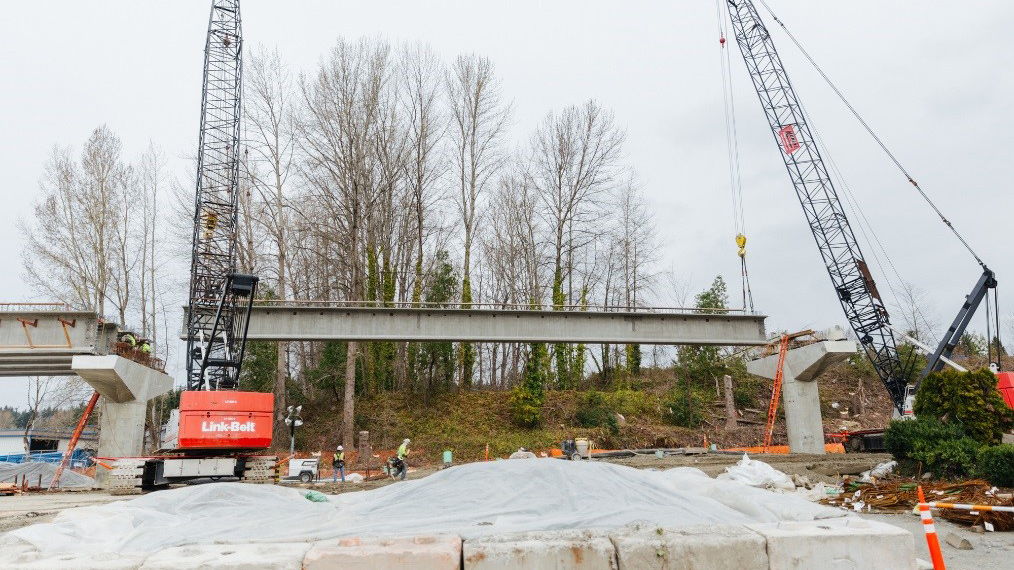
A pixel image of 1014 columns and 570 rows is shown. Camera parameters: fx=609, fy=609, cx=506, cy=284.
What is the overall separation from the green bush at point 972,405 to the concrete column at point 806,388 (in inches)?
348

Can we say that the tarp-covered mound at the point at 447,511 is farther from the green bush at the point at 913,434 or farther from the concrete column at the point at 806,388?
the concrete column at the point at 806,388

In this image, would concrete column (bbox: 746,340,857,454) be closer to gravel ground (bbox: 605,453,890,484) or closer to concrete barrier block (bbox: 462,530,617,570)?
gravel ground (bbox: 605,453,890,484)

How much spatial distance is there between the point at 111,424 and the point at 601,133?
100 ft

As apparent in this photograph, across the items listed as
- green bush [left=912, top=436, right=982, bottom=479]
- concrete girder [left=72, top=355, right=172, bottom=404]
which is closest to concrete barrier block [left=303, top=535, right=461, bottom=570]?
green bush [left=912, top=436, right=982, bottom=479]

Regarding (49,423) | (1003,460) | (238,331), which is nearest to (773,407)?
(1003,460)

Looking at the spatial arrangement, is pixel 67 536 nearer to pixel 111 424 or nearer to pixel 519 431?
pixel 111 424

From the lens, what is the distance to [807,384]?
2742cm

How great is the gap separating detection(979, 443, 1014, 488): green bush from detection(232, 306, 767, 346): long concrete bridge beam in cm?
1435

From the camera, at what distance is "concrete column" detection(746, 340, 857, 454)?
26.1 metres

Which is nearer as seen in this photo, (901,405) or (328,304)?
(328,304)

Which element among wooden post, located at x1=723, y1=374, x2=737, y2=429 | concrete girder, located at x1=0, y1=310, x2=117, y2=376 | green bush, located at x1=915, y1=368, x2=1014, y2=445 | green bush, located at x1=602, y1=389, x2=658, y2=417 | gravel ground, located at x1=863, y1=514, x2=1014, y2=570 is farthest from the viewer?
green bush, located at x1=602, y1=389, x2=658, y2=417

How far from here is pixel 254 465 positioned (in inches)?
781

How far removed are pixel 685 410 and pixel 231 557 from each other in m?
31.4

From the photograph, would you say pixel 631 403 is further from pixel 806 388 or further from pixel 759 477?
pixel 759 477
